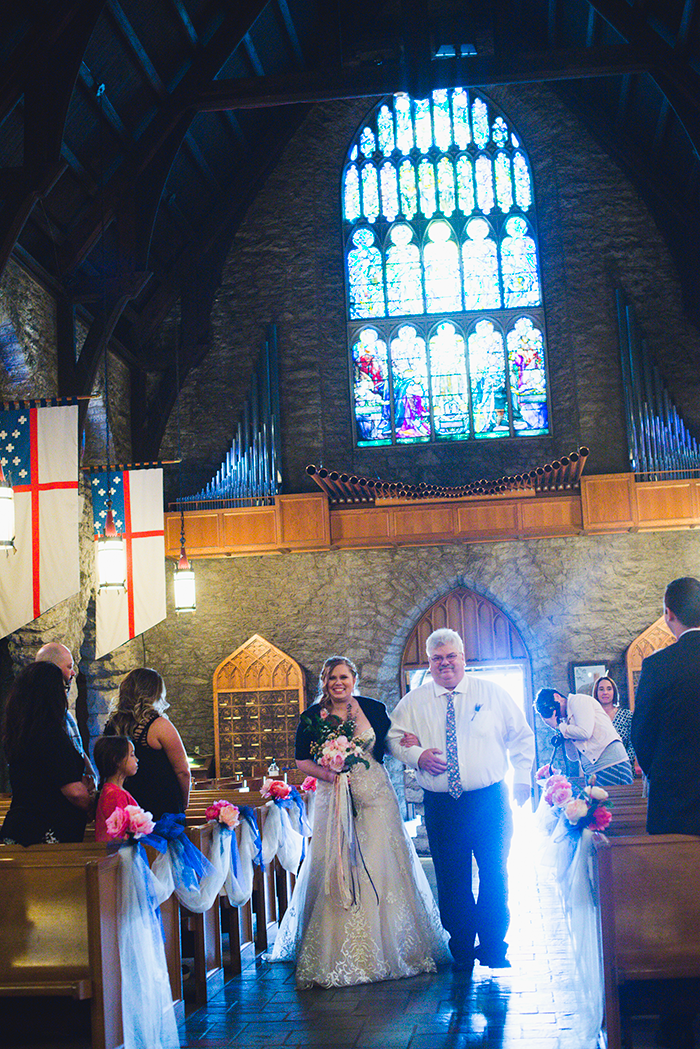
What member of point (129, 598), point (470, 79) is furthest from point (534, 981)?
point (470, 79)

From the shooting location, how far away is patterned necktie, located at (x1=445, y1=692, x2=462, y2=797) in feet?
15.5

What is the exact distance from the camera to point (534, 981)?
4.45m

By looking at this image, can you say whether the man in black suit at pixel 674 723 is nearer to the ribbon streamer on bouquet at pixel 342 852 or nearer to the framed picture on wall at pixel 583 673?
the ribbon streamer on bouquet at pixel 342 852

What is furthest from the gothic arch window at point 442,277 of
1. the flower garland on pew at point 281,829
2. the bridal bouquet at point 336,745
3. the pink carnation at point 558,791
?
the pink carnation at point 558,791

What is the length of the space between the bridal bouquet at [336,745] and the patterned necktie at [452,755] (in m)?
0.41

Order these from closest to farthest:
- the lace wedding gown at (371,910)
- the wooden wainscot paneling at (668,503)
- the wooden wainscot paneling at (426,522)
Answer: the lace wedding gown at (371,910), the wooden wainscot paneling at (668,503), the wooden wainscot paneling at (426,522)

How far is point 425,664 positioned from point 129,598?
445cm

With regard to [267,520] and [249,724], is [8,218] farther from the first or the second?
[249,724]

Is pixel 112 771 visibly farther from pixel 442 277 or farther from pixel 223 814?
pixel 442 277

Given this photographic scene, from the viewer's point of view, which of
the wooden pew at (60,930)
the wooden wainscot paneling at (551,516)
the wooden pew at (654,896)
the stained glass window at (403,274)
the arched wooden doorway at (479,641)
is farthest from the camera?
the stained glass window at (403,274)

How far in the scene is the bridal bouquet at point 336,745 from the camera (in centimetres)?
464

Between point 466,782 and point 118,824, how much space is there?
5.70 feet

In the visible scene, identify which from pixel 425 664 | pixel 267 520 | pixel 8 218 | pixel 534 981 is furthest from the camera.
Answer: pixel 425 664

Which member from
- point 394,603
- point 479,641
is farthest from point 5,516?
point 479,641
